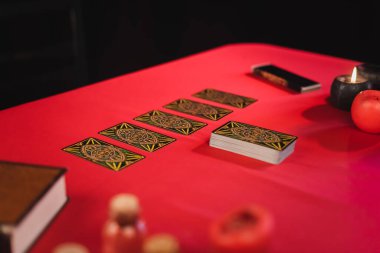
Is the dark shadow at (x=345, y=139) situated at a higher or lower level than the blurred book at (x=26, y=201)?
lower

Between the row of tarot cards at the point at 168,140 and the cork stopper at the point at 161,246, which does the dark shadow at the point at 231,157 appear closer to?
the row of tarot cards at the point at 168,140

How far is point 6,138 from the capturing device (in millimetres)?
1136

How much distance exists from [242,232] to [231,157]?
0.56 m

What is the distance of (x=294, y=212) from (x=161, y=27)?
2.80m

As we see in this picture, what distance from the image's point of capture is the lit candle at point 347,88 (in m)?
1.35

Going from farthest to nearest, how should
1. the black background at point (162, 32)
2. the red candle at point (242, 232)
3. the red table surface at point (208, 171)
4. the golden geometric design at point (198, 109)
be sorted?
the black background at point (162, 32) < the golden geometric design at point (198, 109) < the red table surface at point (208, 171) < the red candle at point (242, 232)

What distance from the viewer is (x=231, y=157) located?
108 centimetres

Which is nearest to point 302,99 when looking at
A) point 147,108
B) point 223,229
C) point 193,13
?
point 147,108

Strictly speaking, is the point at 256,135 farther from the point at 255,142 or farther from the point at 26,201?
the point at 26,201

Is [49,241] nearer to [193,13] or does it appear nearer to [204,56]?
[204,56]

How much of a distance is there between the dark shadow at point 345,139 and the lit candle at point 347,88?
0.41 ft

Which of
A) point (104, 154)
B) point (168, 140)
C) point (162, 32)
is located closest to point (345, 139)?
point (168, 140)

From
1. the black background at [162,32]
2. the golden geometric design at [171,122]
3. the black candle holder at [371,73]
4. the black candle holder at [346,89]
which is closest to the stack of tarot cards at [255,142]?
the golden geometric design at [171,122]

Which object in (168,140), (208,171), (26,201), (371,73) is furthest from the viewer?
(371,73)
